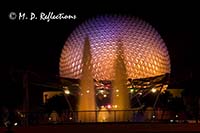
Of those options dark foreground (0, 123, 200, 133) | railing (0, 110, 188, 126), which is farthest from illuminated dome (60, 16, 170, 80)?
dark foreground (0, 123, 200, 133)

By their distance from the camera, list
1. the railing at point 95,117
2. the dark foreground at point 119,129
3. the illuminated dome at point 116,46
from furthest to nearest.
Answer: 1. the illuminated dome at point 116,46
2. the railing at point 95,117
3. the dark foreground at point 119,129

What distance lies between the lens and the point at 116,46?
46.5 metres

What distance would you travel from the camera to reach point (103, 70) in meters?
43.7

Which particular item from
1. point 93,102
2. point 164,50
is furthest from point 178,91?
point 93,102

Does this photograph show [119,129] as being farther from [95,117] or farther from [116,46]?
[116,46]

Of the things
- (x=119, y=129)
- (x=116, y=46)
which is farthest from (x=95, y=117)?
(x=116, y=46)

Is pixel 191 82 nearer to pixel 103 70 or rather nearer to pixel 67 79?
pixel 103 70

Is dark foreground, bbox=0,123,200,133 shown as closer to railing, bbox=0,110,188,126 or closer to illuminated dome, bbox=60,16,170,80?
railing, bbox=0,110,188,126

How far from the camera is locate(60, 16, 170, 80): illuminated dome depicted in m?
45.0

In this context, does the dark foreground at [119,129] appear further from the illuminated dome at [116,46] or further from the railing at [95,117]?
the illuminated dome at [116,46]

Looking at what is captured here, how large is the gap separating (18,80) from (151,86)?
15.3m

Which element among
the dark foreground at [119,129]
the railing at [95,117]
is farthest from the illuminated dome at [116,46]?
the dark foreground at [119,129]

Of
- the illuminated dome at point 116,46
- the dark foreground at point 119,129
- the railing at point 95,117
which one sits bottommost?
the dark foreground at point 119,129

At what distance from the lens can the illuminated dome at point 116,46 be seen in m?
45.0
